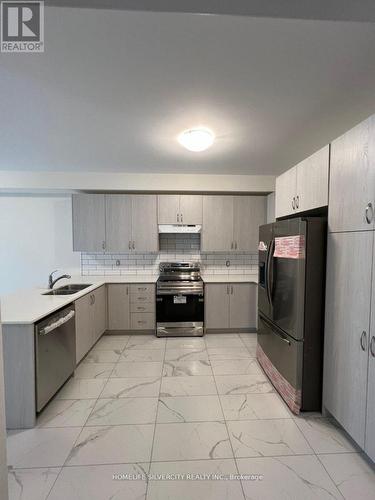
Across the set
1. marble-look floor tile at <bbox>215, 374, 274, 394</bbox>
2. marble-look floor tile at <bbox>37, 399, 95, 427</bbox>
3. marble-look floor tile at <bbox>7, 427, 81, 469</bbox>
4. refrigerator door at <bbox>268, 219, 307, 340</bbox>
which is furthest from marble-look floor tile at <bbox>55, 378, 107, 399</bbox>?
refrigerator door at <bbox>268, 219, 307, 340</bbox>

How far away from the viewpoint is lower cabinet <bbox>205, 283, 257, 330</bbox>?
3.70 metres

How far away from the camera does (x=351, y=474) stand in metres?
1.46

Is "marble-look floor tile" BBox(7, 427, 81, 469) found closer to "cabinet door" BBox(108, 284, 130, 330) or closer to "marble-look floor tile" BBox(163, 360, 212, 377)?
"marble-look floor tile" BBox(163, 360, 212, 377)

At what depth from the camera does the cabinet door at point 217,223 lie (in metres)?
3.94

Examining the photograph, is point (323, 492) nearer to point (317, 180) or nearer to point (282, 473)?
point (282, 473)

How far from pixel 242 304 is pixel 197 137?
99.1 inches

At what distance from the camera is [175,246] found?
13.7 feet

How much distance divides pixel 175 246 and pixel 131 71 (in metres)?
2.86

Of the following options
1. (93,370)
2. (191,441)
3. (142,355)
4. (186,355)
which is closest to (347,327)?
(191,441)

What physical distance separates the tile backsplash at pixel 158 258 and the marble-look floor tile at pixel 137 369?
1668 millimetres

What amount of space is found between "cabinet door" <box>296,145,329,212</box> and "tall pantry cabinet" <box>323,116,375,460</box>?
Result: 0.26 ft

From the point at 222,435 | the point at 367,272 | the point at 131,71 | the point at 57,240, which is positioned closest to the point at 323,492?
the point at 222,435

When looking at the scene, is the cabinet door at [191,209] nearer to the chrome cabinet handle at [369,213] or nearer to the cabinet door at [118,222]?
the cabinet door at [118,222]

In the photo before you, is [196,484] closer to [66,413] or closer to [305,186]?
[66,413]
